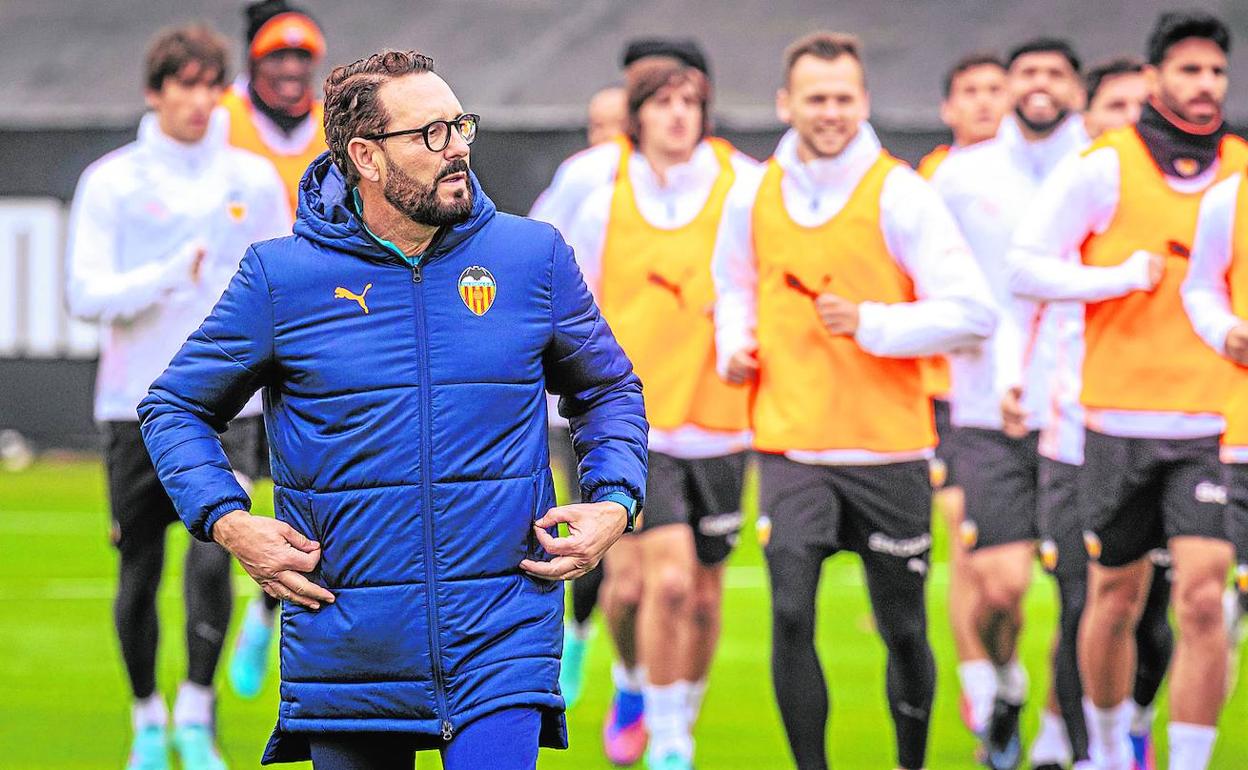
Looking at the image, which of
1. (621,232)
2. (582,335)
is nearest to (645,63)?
(621,232)

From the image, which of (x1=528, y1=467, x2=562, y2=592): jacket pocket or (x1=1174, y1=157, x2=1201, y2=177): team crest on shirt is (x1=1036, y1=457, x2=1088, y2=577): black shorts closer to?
(x1=1174, y1=157, x2=1201, y2=177): team crest on shirt

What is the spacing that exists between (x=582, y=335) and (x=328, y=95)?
723mm

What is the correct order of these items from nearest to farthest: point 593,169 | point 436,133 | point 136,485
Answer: point 436,133 < point 136,485 < point 593,169

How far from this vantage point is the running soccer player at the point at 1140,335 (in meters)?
7.19

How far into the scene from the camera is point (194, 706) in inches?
311

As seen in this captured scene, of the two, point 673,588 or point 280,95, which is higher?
point 280,95

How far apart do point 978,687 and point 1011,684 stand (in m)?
0.39

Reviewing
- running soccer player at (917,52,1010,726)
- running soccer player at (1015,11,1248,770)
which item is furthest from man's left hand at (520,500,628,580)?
running soccer player at (917,52,1010,726)

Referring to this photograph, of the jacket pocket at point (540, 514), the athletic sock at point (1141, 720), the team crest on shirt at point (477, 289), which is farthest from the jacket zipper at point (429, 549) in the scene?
the athletic sock at point (1141, 720)

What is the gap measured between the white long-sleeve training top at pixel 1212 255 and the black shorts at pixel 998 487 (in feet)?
5.41

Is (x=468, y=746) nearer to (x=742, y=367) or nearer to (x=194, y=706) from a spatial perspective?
(x=742, y=367)

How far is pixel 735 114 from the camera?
1859 cm

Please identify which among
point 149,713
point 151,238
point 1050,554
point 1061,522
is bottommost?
point 149,713

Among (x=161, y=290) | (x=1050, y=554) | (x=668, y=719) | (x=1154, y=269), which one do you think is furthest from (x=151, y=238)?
(x=1154, y=269)
